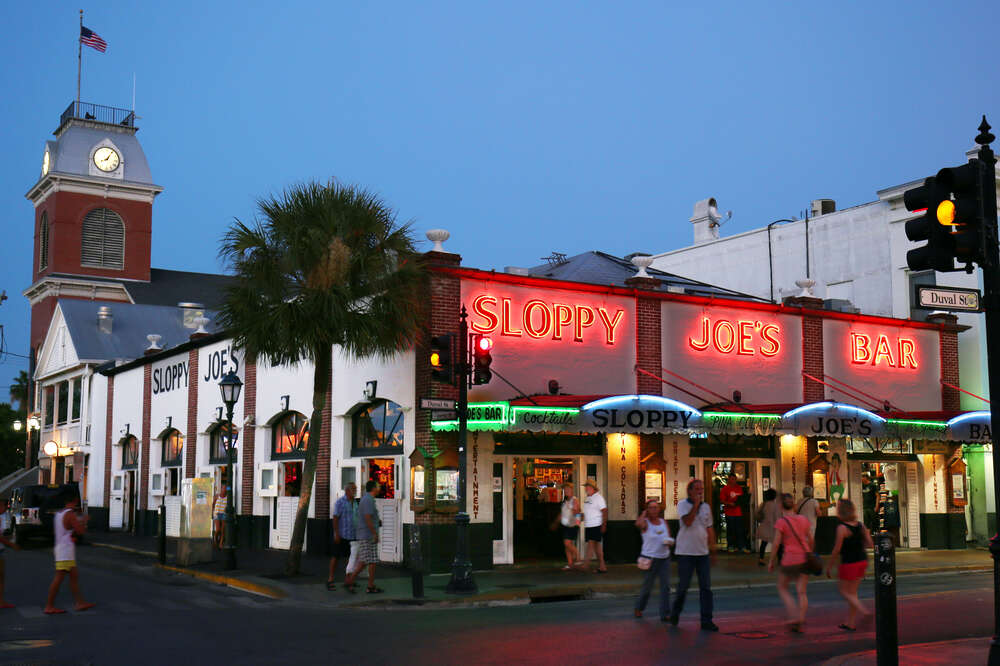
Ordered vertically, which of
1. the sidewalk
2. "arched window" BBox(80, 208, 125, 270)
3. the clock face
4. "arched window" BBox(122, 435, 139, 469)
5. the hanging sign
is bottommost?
the sidewalk

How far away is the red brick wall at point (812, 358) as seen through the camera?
2677cm

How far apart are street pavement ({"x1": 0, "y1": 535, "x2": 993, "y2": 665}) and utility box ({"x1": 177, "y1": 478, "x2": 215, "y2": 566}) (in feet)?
14.5

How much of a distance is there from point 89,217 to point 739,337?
164 feet

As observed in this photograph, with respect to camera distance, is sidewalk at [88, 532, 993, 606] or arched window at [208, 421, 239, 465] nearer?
sidewalk at [88, 532, 993, 606]

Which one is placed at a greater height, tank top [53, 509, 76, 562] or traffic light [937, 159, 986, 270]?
traffic light [937, 159, 986, 270]

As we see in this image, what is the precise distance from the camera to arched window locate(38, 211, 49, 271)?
6450 centimetres

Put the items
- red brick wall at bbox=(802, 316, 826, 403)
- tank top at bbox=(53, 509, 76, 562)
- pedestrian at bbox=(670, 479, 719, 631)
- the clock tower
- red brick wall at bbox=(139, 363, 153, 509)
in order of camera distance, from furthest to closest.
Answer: the clock tower
red brick wall at bbox=(139, 363, 153, 509)
red brick wall at bbox=(802, 316, 826, 403)
tank top at bbox=(53, 509, 76, 562)
pedestrian at bbox=(670, 479, 719, 631)

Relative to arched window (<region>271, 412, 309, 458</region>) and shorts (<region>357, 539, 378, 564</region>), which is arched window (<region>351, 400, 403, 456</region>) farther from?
shorts (<region>357, 539, 378, 564</region>)

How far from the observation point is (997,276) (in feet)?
28.9

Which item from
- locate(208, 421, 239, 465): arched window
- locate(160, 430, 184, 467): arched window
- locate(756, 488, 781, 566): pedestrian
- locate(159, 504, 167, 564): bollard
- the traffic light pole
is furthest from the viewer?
locate(160, 430, 184, 467): arched window

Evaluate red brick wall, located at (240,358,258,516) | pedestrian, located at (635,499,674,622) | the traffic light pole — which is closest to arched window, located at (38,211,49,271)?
red brick wall, located at (240,358,258,516)

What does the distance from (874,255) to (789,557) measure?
75.1 feet

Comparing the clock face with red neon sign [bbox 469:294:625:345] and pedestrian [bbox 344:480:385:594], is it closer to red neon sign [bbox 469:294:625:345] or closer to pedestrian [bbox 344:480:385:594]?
red neon sign [bbox 469:294:625:345]

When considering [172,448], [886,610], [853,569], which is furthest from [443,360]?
[172,448]
